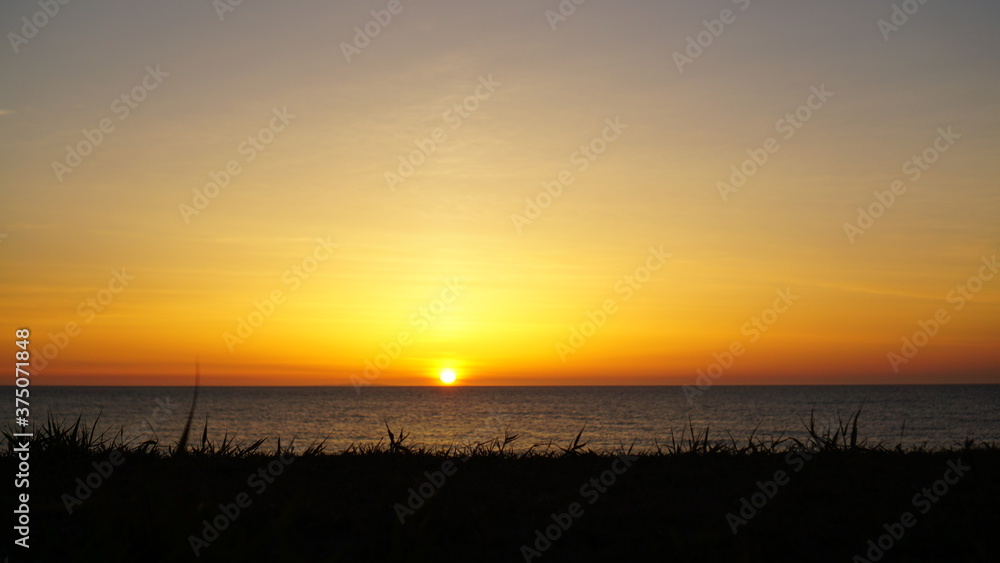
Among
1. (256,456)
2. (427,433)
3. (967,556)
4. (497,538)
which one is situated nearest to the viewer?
(967,556)

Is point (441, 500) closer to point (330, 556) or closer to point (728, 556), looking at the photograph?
point (330, 556)

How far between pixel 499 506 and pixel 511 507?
10cm

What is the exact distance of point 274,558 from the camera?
194 inches

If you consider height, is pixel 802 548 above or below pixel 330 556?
below

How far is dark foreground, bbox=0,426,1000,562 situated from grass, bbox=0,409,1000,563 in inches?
0.7

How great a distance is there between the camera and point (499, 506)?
5.91m

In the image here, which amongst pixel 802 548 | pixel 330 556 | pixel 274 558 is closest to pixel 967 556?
pixel 802 548

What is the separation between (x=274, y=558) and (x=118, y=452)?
4.24m

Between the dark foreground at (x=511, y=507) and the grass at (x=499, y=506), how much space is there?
0.06 ft

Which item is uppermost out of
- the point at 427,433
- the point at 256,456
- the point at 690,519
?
the point at 427,433

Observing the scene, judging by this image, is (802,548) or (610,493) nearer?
(802,548)

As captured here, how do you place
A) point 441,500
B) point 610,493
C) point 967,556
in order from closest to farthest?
point 967,556
point 441,500
point 610,493

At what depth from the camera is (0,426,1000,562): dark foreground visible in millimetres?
4973

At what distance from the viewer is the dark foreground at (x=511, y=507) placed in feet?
16.3
